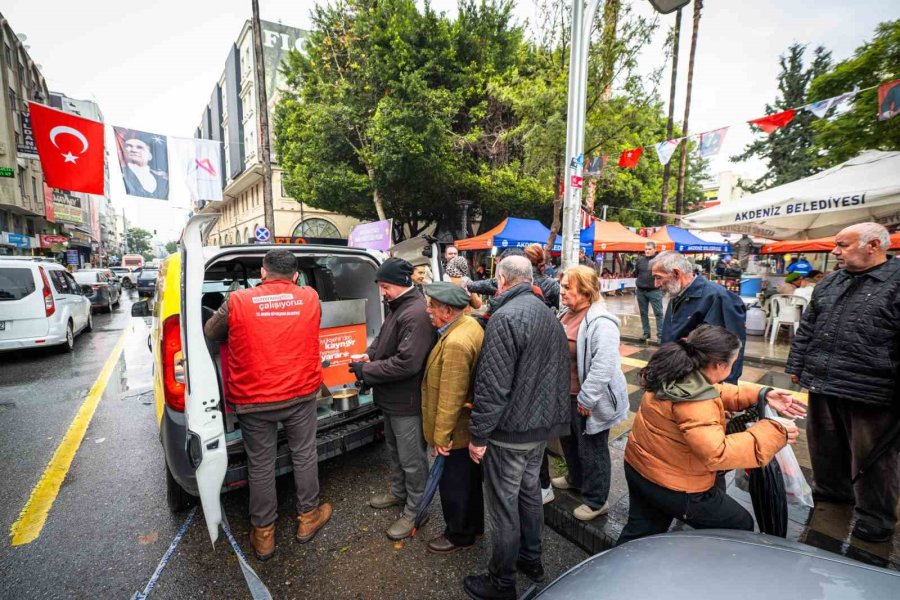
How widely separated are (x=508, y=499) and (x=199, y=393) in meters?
1.75

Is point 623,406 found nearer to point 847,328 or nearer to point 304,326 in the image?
point 847,328

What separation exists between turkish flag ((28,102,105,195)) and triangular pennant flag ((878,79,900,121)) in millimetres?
15094

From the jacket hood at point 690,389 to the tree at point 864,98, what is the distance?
29.8 feet

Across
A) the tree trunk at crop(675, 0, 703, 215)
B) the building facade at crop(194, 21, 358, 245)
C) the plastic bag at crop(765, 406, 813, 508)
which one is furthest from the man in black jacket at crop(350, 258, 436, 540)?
the building facade at crop(194, 21, 358, 245)

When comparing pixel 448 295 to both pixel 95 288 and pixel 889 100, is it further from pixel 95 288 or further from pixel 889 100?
pixel 95 288

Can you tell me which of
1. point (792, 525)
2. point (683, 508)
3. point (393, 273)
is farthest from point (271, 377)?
point (792, 525)

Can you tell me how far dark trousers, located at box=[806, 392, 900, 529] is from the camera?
236cm

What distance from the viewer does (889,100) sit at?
559 cm

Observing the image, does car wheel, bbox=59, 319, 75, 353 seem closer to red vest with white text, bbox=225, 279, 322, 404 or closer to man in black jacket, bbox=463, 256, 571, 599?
red vest with white text, bbox=225, 279, 322, 404

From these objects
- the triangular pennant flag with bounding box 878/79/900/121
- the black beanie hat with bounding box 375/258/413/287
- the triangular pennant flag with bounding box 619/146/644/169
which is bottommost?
the black beanie hat with bounding box 375/258/413/287

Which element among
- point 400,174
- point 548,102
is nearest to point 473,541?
point 548,102

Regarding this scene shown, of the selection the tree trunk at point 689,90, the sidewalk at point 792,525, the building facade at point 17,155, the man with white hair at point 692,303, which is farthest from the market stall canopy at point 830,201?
the building facade at point 17,155

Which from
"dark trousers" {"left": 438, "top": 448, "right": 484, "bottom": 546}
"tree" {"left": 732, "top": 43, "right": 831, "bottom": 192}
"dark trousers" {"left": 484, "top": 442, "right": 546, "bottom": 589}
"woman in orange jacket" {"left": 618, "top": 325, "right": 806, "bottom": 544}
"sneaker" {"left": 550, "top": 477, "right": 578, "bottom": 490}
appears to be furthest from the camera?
"tree" {"left": 732, "top": 43, "right": 831, "bottom": 192}

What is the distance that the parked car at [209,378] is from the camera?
2.09 metres
